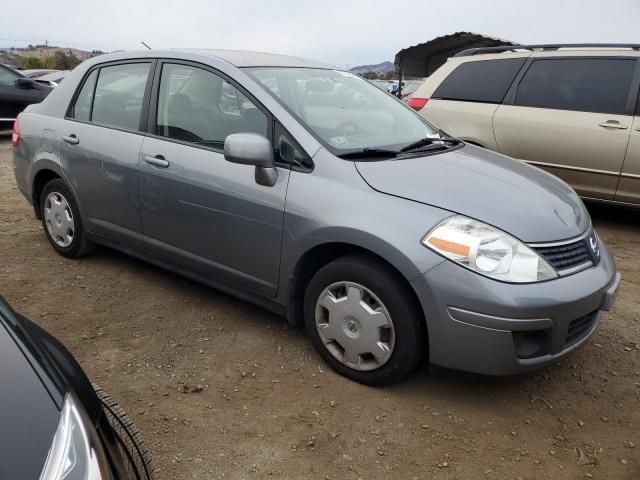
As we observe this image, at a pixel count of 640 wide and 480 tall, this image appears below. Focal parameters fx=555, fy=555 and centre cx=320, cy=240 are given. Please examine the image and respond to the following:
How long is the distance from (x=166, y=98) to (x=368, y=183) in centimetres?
156

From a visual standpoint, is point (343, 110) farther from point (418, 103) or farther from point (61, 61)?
point (61, 61)

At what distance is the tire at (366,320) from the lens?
99.6 inches

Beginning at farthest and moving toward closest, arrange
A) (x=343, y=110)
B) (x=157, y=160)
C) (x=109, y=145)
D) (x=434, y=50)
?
(x=434, y=50) < (x=109, y=145) < (x=157, y=160) < (x=343, y=110)

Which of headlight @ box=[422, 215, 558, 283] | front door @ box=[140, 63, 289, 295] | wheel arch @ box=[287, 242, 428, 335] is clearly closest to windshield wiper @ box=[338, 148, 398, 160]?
front door @ box=[140, 63, 289, 295]

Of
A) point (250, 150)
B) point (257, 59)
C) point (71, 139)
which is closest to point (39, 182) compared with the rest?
point (71, 139)

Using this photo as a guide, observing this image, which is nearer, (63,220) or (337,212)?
(337,212)

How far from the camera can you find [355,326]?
8.87 ft

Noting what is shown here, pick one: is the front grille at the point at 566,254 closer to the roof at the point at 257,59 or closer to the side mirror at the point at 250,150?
the side mirror at the point at 250,150

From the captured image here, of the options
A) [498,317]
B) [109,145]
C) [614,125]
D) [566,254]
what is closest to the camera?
[498,317]

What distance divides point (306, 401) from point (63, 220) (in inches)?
102

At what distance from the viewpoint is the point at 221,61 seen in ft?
10.6

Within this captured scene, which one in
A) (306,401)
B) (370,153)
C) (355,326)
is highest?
(370,153)

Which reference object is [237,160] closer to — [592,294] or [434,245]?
[434,245]

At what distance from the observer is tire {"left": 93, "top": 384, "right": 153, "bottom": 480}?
67.1 inches
